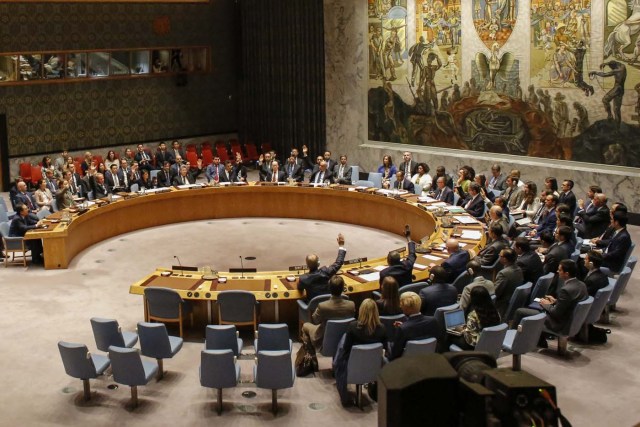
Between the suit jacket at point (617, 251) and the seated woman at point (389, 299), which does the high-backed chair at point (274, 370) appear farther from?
the suit jacket at point (617, 251)

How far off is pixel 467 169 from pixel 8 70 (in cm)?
1147

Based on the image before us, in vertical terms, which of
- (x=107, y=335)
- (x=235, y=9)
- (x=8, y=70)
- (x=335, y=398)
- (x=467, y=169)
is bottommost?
(x=335, y=398)

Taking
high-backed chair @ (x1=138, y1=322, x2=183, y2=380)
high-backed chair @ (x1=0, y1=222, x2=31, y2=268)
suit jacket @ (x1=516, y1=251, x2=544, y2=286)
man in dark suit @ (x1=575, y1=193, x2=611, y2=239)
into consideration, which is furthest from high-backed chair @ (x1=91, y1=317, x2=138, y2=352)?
man in dark suit @ (x1=575, y1=193, x2=611, y2=239)

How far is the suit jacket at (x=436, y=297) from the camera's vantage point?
8.60m

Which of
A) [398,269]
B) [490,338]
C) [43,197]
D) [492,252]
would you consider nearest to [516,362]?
[490,338]

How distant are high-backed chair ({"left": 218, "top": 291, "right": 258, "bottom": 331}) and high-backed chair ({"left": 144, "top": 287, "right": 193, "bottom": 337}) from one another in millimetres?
463

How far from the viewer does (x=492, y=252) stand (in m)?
10.6

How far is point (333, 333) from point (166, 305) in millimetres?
2376

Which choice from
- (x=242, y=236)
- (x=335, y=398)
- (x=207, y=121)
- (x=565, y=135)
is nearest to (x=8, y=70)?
(x=207, y=121)

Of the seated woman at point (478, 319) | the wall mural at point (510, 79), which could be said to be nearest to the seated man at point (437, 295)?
the seated woman at point (478, 319)

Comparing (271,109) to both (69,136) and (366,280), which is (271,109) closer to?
(69,136)

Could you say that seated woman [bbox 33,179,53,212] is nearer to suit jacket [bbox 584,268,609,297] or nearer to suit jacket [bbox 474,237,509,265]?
suit jacket [bbox 474,237,509,265]

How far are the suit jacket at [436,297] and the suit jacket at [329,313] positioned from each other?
0.86 meters

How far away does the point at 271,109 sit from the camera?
22.8m
